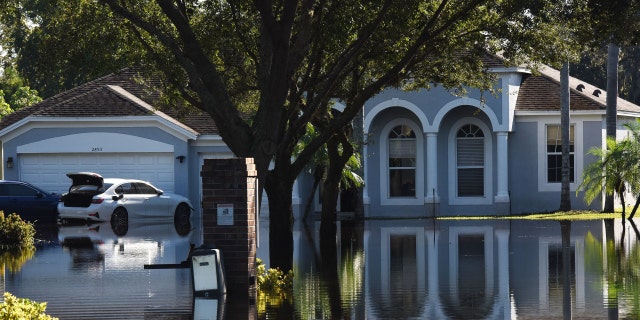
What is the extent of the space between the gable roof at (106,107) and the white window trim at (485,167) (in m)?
8.10

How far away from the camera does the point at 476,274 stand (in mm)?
18719

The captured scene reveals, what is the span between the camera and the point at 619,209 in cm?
4062

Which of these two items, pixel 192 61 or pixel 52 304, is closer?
pixel 52 304

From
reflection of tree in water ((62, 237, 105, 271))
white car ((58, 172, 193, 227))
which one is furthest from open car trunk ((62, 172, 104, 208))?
reflection of tree in water ((62, 237, 105, 271))

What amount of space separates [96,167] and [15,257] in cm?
1582

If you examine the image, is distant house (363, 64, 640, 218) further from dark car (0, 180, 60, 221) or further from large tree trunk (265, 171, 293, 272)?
large tree trunk (265, 171, 293, 272)

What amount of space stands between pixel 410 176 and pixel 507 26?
67.1 ft

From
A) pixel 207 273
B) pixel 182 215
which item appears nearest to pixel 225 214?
pixel 207 273

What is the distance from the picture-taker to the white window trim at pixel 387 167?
132 feet

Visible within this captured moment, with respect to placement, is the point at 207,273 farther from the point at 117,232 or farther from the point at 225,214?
the point at 117,232

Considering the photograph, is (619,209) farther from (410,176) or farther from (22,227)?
(22,227)

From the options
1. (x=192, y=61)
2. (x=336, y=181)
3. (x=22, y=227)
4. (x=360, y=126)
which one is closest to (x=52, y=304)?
(x=192, y=61)

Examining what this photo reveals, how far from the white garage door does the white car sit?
4250 mm

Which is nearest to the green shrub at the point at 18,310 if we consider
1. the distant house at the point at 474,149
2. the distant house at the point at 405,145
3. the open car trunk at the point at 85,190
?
the open car trunk at the point at 85,190
